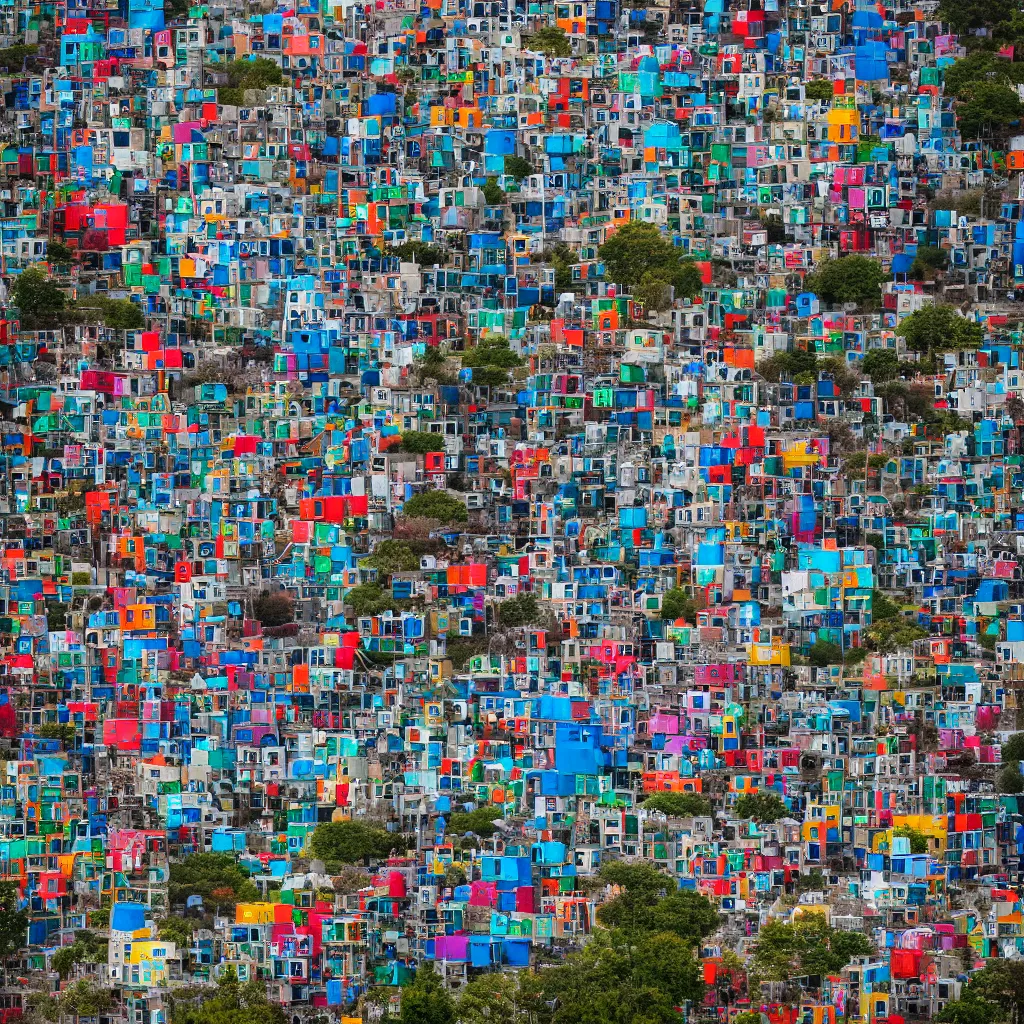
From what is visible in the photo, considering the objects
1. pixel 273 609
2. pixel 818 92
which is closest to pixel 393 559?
pixel 273 609

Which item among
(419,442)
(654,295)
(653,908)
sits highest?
(654,295)

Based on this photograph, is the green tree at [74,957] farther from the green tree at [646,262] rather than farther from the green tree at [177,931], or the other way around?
the green tree at [646,262]

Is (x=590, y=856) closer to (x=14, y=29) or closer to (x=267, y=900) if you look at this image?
(x=267, y=900)

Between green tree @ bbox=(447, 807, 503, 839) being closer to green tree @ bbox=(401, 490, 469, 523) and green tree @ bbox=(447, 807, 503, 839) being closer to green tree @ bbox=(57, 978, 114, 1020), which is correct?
green tree @ bbox=(57, 978, 114, 1020)

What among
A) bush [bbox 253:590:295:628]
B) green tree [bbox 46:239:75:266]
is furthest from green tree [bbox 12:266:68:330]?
bush [bbox 253:590:295:628]

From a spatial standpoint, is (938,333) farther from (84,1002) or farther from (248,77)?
(84,1002)

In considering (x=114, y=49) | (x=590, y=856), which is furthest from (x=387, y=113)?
(x=590, y=856)

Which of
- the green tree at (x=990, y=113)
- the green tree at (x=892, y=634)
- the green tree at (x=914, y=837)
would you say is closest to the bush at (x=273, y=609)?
the green tree at (x=892, y=634)
